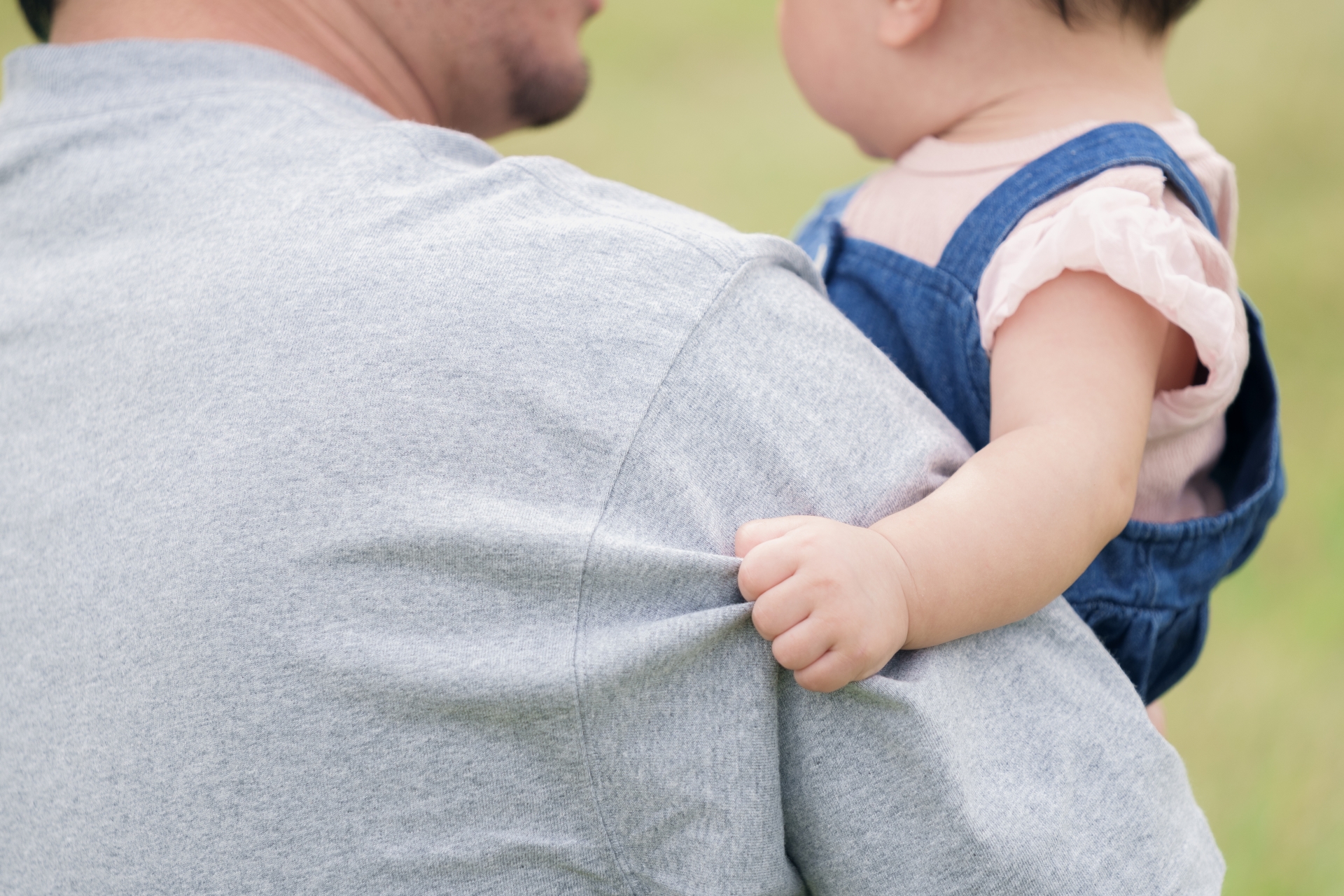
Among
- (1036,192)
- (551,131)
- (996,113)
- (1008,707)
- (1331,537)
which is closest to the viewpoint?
(1008,707)

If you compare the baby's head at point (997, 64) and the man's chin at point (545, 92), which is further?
the man's chin at point (545, 92)

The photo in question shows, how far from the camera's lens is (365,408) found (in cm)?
72

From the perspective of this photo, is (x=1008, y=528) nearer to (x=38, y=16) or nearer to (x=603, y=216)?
(x=603, y=216)

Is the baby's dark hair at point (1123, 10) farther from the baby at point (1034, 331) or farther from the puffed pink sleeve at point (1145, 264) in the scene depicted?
the puffed pink sleeve at point (1145, 264)

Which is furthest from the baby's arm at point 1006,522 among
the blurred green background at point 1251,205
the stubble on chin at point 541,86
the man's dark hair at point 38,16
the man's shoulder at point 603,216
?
the blurred green background at point 1251,205

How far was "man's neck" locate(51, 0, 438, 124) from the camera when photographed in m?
0.96

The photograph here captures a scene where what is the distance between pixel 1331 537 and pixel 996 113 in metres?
2.50

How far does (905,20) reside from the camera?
118 centimetres

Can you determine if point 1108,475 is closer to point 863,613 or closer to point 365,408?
point 863,613

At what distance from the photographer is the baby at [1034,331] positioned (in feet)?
2.60

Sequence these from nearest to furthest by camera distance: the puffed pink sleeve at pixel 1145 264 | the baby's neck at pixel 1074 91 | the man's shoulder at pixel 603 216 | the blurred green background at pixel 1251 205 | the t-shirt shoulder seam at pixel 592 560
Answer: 1. the t-shirt shoulder seam at pixel 592 560
2. the man's shoulder at pixel 603 216
3. the puffed pink sleeve at pixel 1145 264
4. the baby's neck at pixel 1074 91
5. the blurred green background at pixel 1251 205

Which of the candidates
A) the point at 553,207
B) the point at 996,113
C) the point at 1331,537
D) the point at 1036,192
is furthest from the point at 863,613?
the point at 1331,537

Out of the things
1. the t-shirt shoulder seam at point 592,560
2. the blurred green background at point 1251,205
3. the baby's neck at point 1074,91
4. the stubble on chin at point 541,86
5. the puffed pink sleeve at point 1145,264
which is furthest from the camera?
the blurred green background at point 1251,205

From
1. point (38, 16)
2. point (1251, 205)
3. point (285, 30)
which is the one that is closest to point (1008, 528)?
point (285, 30)
